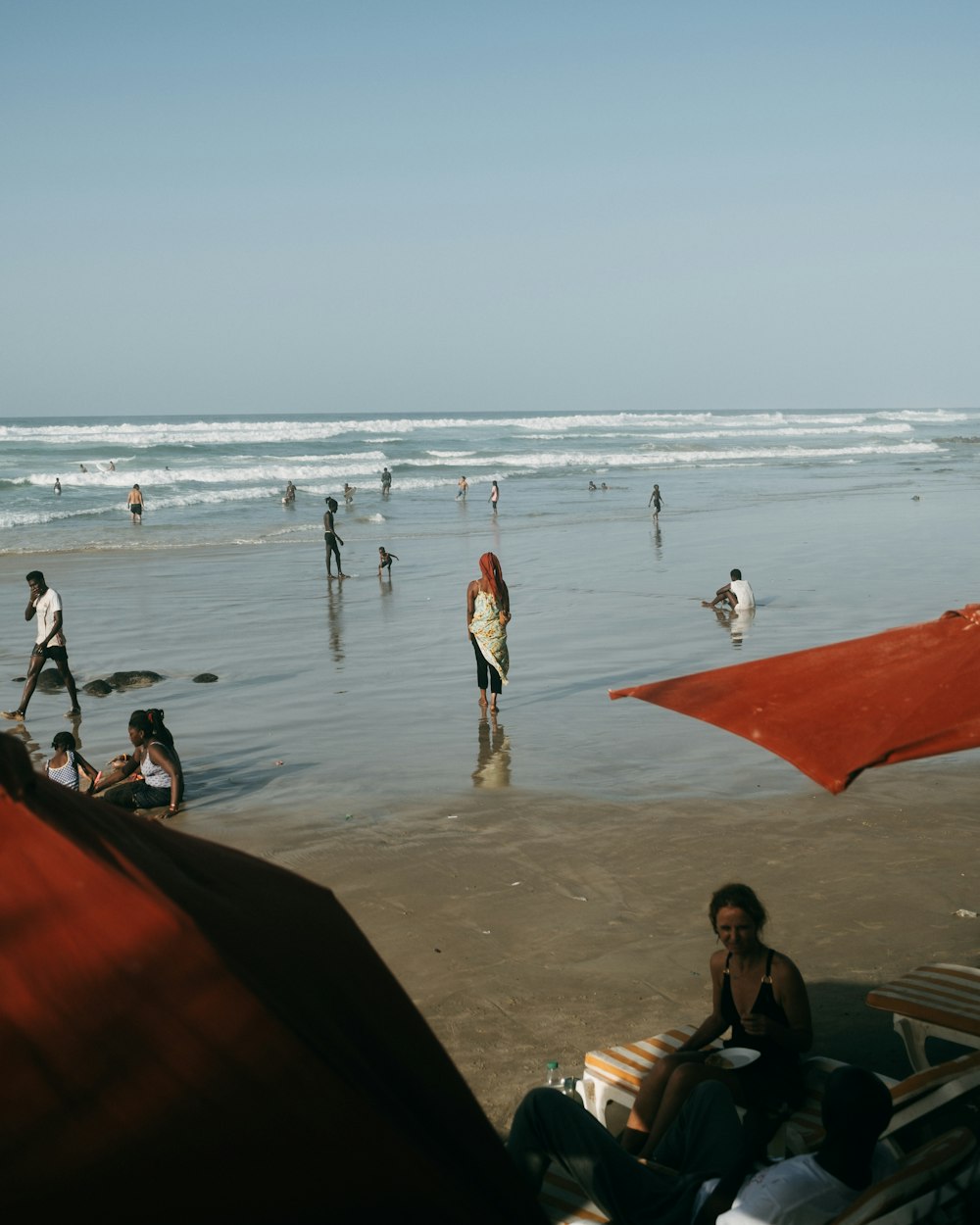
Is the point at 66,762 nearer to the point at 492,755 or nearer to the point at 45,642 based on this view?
the point at 492,755

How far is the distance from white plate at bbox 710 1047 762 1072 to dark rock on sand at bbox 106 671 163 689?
10.2m

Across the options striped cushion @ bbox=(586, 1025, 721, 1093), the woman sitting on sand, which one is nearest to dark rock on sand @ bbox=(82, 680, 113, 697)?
the woman sitting on sand

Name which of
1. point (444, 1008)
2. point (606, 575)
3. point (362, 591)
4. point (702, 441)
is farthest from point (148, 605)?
point (702, 441)

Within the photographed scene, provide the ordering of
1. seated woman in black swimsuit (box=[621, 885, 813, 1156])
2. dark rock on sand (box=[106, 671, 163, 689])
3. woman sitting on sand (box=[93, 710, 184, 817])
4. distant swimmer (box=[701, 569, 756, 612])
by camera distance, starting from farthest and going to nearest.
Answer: distant swimmer (box=[701, 569, 756, 612]) < dark rock on sand (box=[106, 671, 163, 689]) < woman sitting on sand (box=[93, 710, 184, 817]) < seated woman in black swimsuit (box=[621, 885, 813, 1156])

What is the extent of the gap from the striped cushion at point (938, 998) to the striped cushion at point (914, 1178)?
3.00 feet

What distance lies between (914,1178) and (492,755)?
6679mm

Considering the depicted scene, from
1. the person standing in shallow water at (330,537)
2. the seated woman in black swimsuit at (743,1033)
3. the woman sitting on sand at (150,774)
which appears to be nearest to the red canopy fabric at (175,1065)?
the seated woman in black swimsuit at (743,1033)

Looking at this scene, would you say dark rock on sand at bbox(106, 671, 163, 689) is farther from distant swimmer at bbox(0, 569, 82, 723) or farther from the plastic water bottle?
the plastic water bottle

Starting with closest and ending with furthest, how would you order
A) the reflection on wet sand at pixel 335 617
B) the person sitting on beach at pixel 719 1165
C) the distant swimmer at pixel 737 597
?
the person sitting on beach at pixel 719 1165 < the reflection on wet sand at pixel 335 617 < the distant swimmer at pixel 737 597

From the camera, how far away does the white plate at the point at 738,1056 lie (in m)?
4.29

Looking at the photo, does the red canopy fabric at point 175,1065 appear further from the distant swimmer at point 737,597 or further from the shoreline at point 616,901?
the distant swimmer at point 737,597

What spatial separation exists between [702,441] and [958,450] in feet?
Result: 64.2

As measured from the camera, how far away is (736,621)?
52.1ft

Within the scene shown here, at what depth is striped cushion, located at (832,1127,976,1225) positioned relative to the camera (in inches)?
135
